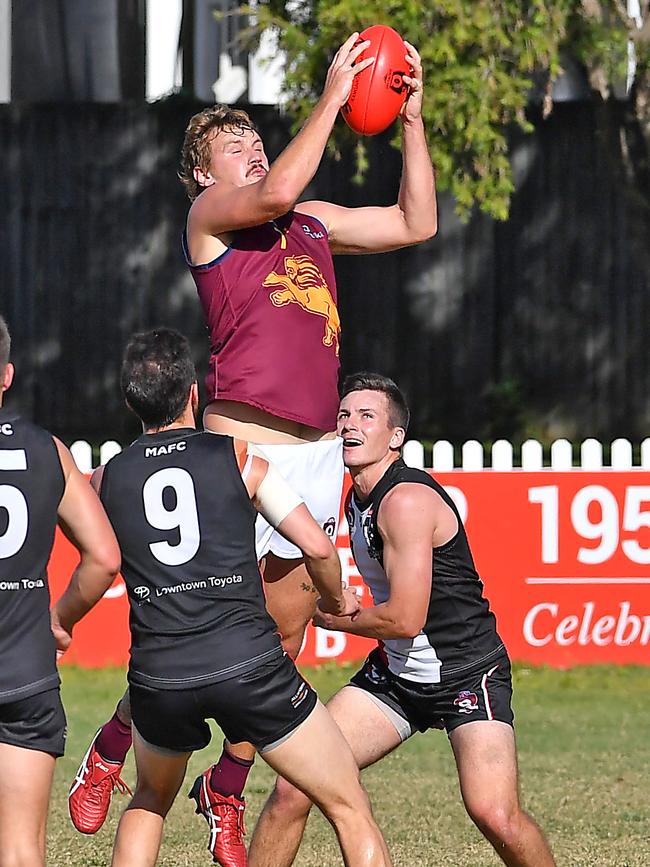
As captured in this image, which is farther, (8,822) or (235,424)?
(235,424)

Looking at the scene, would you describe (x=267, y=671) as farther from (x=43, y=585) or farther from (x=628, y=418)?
(x=628, y=418)

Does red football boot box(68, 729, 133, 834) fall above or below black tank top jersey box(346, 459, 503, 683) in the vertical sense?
below

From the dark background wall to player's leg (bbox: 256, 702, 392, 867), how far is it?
43.7 ft

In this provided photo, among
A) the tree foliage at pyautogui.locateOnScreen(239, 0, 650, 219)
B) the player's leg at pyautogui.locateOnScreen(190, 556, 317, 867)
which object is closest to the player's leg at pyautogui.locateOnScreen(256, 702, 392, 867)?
the player's leg at pyautogui.locateOnScreen(190, 556, 317, 867)

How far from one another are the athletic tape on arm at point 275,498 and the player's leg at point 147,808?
0.84m

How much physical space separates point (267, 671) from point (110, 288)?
13787 millimetres

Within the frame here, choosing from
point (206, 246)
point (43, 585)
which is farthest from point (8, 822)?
point (206, 246)

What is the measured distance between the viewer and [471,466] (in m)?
9.73

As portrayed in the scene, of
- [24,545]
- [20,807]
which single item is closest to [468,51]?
[24,545]

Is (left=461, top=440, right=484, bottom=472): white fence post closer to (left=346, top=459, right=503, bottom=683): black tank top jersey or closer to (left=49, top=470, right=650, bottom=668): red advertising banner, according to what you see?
(left=49, top=470, right=650, bottom=668): red advertising banner

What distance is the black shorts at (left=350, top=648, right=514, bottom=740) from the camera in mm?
5246

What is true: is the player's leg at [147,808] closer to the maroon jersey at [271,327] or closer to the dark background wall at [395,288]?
the maroon jersey at [271,327]

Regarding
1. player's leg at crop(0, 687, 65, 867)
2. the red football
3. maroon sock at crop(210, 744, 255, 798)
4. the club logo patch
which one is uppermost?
the red football

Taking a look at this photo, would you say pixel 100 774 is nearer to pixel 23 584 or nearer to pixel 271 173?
pixel 23 584
